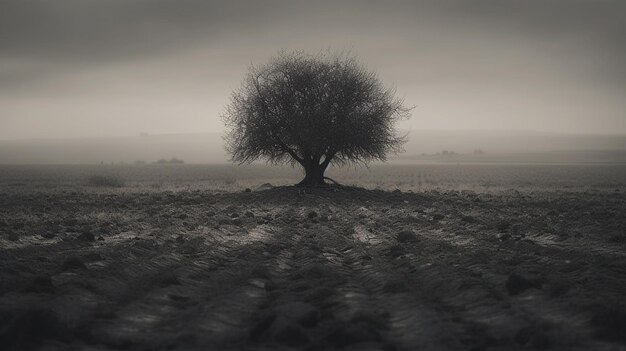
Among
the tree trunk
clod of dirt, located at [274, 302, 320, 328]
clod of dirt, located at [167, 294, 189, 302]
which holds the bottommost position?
clod of dirt, located at [167, 294, 189, 302]

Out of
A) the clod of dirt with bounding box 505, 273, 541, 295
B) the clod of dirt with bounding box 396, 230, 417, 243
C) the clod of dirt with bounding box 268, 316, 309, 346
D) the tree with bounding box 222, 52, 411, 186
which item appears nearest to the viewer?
the clod of dirt with bounding box 268, 316, 309, 346

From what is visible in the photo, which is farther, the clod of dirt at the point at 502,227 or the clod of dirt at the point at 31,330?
the clod of dirt at the point at 502,227

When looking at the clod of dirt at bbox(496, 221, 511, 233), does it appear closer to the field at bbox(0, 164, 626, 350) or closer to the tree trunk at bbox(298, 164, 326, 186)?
the field at bbox(0, 164, 626, 350)

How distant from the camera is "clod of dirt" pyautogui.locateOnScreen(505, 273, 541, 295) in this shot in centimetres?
874

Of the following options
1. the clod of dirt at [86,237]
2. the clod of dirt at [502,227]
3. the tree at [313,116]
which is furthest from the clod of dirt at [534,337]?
the tree at [313,116]

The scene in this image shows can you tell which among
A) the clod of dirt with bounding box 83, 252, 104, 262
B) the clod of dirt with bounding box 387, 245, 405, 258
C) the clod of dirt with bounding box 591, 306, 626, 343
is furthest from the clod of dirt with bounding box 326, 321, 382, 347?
the clod of dirt with bounding box 83, 252, 104, 262

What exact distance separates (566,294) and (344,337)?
426 cm

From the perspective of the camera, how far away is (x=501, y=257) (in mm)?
11852

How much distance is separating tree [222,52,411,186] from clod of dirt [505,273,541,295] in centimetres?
2399

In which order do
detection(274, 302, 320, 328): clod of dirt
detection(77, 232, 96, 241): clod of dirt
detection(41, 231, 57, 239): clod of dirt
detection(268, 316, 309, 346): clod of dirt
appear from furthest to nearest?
detection(41, 231, 57, 239): clod of dirt
detection(77, 232, 96, 241): clod of dirt
detection(274, 302, 320, 328): clod of dirt
detection(268, 316, 309, 346): clod of dirt

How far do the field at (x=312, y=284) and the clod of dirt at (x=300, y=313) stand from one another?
0.03 meters

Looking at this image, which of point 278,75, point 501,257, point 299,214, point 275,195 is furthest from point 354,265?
point 278,75

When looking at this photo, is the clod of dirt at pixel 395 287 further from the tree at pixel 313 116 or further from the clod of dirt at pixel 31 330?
the tree at pixel 313 116

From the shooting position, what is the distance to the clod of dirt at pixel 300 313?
283 inches
